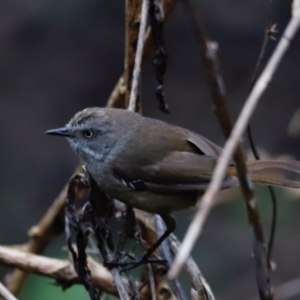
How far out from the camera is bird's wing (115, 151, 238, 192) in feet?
9.04

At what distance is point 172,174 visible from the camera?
110 inches

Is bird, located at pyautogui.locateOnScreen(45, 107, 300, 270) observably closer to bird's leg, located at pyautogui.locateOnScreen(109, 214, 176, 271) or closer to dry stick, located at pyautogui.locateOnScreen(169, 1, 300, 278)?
bird's leg, located at pyautogui.locateOnScreen(109, 214, 176, 271)

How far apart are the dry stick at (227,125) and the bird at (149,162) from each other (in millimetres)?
1304

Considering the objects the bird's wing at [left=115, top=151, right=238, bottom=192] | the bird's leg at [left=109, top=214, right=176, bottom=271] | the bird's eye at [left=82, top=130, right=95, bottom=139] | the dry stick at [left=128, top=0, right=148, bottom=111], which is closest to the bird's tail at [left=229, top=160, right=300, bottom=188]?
the bird's wing at [left=115, top=151, right=238, bottom=192]

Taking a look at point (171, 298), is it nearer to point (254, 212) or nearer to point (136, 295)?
point (136, 295)

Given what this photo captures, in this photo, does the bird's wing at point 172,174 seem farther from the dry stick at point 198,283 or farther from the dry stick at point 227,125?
A: the dry stick at point 227,125

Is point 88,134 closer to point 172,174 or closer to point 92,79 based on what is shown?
Answer: point 172,174

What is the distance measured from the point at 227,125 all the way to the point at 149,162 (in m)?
1.59

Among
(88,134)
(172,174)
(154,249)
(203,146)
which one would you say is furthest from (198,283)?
(88,134)

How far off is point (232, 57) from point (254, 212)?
19.5 feet

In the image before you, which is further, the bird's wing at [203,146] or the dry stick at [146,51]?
the dry stick at [146,51]

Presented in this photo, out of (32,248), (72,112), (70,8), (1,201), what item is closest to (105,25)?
(70,8)

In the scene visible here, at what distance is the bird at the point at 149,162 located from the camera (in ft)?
8.97

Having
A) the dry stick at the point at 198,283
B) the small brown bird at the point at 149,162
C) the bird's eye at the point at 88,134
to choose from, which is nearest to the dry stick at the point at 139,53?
the small brown bird at the point at 149,162
